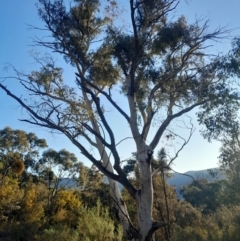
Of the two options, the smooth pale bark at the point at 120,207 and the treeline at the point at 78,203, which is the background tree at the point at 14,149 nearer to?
the treeline at the point at 78,203

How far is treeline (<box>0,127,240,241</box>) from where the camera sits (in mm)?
7338

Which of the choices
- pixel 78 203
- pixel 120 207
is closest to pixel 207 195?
pixel 78 203

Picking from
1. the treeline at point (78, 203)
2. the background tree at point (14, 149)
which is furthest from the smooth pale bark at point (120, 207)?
the background tree at point (14, 149)

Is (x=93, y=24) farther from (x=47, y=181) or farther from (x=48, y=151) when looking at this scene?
(x=47, y=181)

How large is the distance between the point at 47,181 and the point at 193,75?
70.1ft

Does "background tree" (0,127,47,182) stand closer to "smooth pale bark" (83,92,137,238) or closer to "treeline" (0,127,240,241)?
"treeline" (0,127,240,241)

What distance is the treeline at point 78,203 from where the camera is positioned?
24.1ft

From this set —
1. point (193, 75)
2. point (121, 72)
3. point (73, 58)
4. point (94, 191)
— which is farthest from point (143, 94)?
point (94, 191)

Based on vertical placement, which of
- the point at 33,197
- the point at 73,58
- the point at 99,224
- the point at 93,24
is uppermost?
the point at 93,24

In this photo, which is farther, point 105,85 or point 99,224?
point 105,85

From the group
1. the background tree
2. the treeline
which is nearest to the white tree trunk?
the treeline

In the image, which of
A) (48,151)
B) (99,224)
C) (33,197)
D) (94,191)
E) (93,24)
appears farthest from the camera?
(48,151)

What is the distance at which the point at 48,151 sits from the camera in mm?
25859

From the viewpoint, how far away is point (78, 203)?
2244 cm
